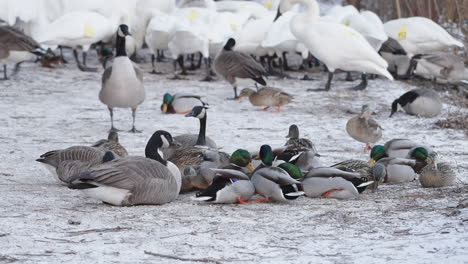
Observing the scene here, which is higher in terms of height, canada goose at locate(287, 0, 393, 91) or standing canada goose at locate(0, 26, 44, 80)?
canada goose at locate(287, 0, 393, 91)

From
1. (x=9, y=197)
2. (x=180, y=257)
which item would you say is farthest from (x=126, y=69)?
(x=180, y=257)

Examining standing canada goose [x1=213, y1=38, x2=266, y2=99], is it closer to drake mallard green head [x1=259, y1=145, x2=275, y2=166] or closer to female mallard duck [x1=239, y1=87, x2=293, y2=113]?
female mallard duck [x1=239, y1=87, x2=293, y2=113]

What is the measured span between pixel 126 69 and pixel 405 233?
5064mm

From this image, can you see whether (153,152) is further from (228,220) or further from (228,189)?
(228,220)

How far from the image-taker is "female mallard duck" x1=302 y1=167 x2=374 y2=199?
6.46 meters

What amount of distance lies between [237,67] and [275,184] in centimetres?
610

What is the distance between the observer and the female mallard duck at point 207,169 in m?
6.87

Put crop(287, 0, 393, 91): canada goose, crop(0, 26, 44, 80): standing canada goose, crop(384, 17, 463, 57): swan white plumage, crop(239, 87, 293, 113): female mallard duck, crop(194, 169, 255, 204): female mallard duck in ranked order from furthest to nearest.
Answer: crop(384, 17, 463, 57): swan white plumage
crop(0, 26, 44, 80): standing canada goose
crop(287, 0, 393, 91): canada goose
crop(239, 87, 293, 113): female mallard duck
crop(194, 169, 255, 204): female mallard duck

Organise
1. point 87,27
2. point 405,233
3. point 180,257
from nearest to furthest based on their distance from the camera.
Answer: point 180,257 < point 405,233 < point 87,27

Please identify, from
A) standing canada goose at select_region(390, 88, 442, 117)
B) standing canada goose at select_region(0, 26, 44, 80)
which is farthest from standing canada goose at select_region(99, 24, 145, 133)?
standing canada goose at select_region(390, 88, 442, 117)

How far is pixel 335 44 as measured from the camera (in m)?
12.6

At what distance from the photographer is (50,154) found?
697cm

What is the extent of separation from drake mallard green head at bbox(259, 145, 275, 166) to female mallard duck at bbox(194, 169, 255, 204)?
375 mm

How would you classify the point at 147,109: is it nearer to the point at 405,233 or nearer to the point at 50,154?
the point at 50,154
